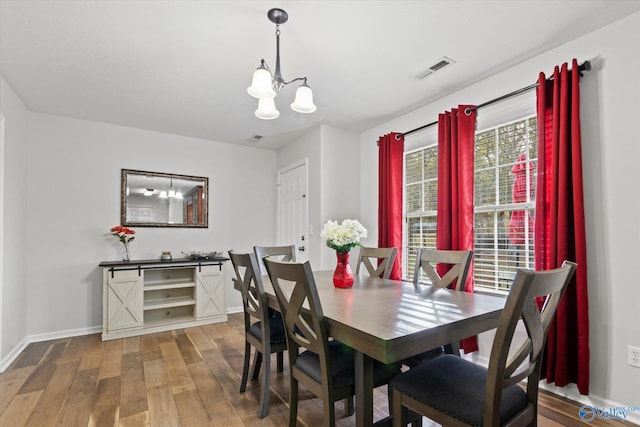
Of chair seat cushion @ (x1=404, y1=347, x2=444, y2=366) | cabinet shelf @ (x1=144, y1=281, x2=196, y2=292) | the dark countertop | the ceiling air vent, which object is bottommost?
chair seat cushion @ (x1=404, y1=347, x2=444, y2=366)

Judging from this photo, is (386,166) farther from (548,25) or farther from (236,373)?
(236,373)

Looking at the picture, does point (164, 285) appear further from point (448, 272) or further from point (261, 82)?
point (448, 272)

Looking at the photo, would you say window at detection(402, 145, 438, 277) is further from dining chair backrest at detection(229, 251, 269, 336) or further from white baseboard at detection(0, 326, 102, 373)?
white baseboard at detection(0, 326, 102, 373)

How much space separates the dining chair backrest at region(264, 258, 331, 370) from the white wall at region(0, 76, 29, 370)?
272cm

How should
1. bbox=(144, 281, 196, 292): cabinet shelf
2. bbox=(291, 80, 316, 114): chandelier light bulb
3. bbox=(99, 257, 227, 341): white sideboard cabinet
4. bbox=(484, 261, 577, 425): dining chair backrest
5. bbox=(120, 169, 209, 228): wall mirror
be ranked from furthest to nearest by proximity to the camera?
bbox=(120, 169, 209, 228): wall mirror, bbox=(144, 281, 196, 292): cabinet shelf, bbox=(99, 257, 227, 341): white sideboard cabinet, bbox=(291, 80, 316, 114): chandelier light bulb, bbox=(484, 261, 577, 425): dining chair backrest

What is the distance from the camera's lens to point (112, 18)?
199 cm

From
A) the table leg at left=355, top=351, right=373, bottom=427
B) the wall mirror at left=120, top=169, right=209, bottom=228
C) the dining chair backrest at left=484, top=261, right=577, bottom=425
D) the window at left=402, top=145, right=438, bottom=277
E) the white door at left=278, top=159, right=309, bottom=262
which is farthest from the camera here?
the white door at left=278, top=159, right=309, bottom=262

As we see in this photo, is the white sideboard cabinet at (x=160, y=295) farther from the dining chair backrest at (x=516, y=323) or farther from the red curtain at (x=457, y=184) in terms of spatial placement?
the dining chair backrest at (x=516, y=323)

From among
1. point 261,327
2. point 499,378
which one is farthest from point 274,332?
point 499,378

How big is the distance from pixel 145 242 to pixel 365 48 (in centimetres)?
349

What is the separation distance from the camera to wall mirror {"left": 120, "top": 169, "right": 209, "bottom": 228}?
4.02 m

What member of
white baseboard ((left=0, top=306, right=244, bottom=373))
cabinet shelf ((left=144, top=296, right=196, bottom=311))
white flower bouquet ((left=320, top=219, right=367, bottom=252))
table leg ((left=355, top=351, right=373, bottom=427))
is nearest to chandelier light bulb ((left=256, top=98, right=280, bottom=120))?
white flower bouquet ((left=320, top=219, right=367, bottom=252))

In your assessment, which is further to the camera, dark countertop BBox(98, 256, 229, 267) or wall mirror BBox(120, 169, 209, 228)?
wall mirror BBox(120, 169, 209, 228)

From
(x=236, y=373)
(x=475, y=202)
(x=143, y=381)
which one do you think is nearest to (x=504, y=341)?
(x=475, y=202)
